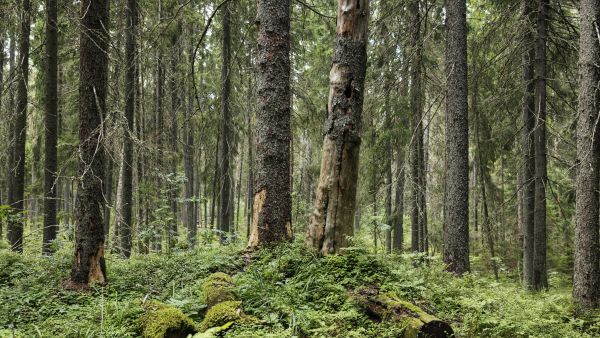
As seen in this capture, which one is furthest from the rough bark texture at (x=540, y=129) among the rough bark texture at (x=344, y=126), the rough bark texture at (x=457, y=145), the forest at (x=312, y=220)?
the rough bark texture at (x=344, y=126)

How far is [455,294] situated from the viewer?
5594 millimetres

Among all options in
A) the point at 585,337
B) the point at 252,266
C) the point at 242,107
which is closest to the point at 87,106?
the point at 252,266

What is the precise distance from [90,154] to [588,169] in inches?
296

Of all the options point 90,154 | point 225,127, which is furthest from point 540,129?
point 90,154

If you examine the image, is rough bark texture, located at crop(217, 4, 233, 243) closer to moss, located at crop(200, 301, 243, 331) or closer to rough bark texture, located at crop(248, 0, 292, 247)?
rough bark texture, located at crop(248, 0, 292, 247)

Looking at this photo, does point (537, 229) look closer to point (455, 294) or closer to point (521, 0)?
point (521, 0)

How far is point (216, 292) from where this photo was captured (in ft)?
15.4

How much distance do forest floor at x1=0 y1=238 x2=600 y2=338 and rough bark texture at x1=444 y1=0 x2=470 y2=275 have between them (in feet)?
5.60

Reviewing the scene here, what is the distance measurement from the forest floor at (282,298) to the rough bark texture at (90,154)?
0.36m

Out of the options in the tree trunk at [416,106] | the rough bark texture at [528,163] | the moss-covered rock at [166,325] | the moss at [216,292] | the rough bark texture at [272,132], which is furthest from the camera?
the rough bark texture at [528,163]

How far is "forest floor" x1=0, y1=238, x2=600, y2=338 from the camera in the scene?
4.18m

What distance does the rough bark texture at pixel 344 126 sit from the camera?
5730 mm

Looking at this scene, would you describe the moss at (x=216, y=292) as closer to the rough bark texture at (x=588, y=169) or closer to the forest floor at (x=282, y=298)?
the forest floor at (x=282, y=298)

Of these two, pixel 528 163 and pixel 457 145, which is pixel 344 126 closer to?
pixel 457 145
